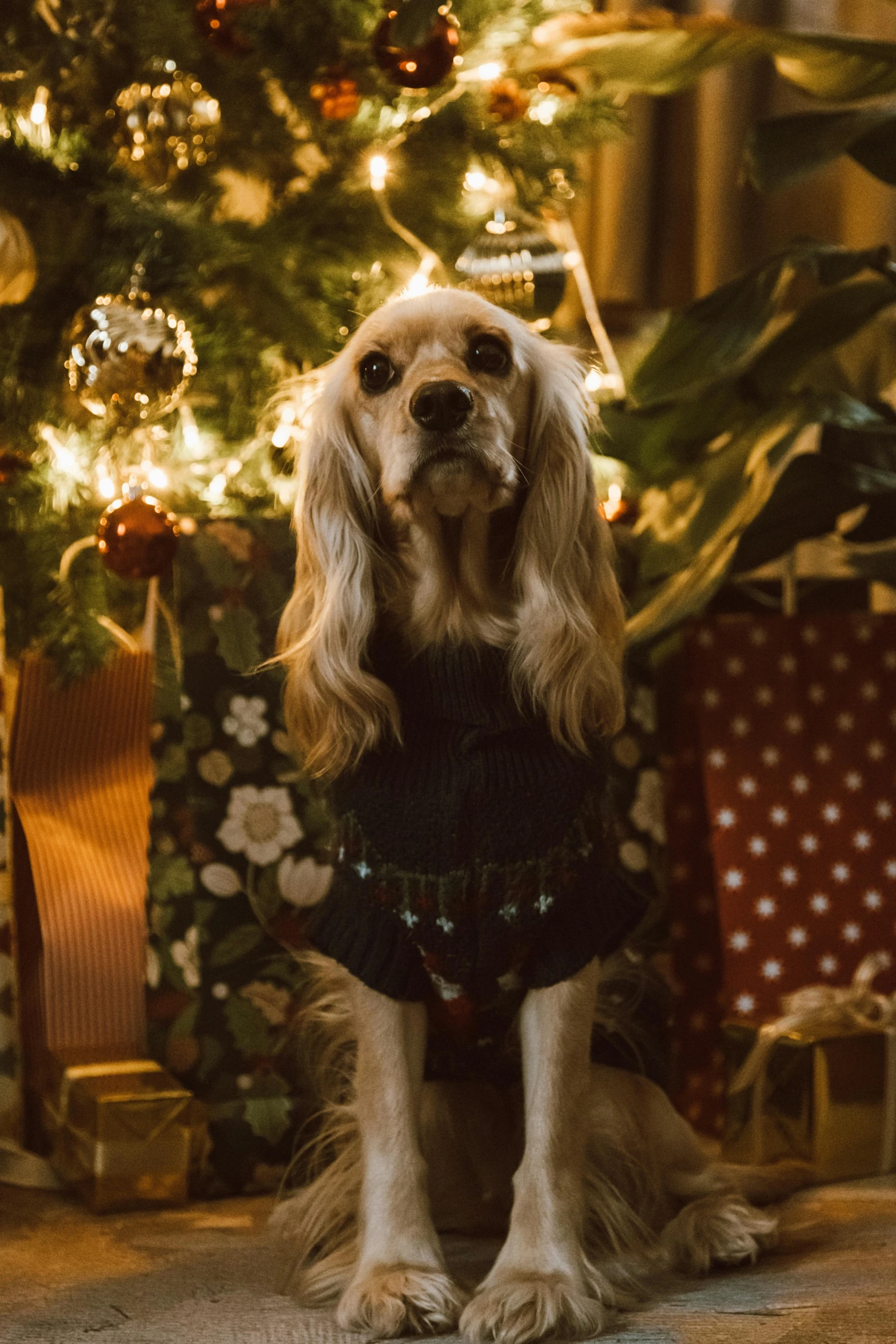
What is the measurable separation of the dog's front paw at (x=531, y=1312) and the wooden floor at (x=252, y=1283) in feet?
0.10

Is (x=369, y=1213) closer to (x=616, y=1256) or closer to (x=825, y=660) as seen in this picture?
(x=616, y=1256)

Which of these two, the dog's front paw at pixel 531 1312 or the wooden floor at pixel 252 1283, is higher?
the dog's front paw at pixel 531 1312

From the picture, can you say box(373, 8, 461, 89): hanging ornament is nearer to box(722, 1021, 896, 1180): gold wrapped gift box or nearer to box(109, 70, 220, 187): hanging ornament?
box(109, 70, 220, 187): hanging ornament

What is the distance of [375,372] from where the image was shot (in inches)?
51.4

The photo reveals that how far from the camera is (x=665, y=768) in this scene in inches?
68.9

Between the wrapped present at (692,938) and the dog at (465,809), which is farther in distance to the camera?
the wrapped present at (692,938)

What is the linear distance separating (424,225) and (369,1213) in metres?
1.19

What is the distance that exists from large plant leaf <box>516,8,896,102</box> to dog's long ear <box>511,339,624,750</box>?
19.8 inches

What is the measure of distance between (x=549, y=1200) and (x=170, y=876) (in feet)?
2.07

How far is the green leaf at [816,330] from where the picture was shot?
1657mm

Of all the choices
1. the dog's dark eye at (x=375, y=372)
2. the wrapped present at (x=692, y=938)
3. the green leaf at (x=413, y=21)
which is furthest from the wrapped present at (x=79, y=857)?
the green leaf at (x=413, y=21)

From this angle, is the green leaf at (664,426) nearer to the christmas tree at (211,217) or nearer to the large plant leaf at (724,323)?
the large plant leaf at (724,323)

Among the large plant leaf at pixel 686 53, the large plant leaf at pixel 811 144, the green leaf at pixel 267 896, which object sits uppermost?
the large plant leaf at pixel 686 53

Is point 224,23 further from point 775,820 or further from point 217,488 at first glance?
point 775,820
